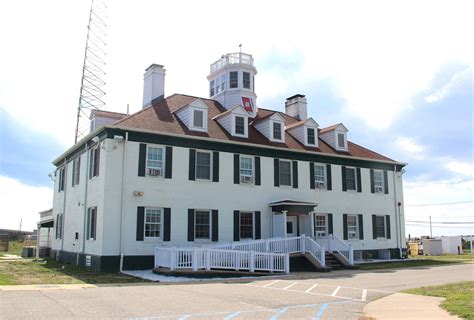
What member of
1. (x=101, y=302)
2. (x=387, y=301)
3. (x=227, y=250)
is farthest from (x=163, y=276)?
(x=387, y=301)

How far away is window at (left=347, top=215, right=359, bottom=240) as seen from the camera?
29.3 m

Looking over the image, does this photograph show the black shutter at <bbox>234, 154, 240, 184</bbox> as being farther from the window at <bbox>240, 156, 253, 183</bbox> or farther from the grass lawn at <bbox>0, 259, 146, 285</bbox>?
the grass lawn at <bbox>0, 259, 146, 285</bbox>

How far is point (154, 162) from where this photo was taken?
23.0 m

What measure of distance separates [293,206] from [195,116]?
7.24 metres

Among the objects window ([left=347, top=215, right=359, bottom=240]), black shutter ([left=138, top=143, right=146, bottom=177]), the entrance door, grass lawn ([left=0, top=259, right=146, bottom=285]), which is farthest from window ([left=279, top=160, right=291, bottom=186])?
grass lawn ([left=0, top=259, right=146, bottom=285])

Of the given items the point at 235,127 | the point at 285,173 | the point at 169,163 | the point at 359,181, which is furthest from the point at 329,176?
the point at 169,163

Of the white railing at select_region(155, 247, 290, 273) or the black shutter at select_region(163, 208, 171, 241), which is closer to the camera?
the white railing at select_region(155, 247, 290, 273)

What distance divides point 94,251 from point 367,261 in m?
16.2

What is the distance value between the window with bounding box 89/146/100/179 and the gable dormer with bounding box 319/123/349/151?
49.2 feet

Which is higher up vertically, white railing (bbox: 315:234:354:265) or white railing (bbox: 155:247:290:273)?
white railing (bbox: 315:234:354:265)

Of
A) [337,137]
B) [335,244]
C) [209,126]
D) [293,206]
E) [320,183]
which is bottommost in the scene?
[335,244]

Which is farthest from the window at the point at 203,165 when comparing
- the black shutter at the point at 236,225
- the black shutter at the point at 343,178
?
the black shutter at the point at 343,178

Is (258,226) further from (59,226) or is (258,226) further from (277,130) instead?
(59,226)

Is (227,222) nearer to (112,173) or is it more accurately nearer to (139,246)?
(139,246)
